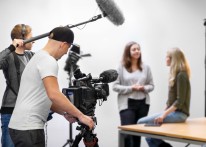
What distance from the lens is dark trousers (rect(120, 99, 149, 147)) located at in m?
3.15

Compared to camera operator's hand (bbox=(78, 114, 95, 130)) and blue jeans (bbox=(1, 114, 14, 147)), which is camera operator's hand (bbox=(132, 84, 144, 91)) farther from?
camera operator's hand (bbox=(78, 114, 95, 130))

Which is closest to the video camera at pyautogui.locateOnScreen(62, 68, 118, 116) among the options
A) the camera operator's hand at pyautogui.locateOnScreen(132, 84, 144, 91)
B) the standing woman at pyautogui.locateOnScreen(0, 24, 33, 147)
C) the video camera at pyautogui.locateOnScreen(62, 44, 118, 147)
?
the video camera at pyautogui.locateOnScreen(62, 44, 118, 147)

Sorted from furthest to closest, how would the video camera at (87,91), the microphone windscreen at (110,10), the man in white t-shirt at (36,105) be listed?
1. the microphone windscreen at (110,10)
2. the video camera at (87,91)
3. the man in white t-shirt at (36,105)

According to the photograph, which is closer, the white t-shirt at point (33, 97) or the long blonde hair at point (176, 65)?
the white t-shirt at point (33, 97)

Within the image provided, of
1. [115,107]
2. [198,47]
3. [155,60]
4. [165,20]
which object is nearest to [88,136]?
[115,107]

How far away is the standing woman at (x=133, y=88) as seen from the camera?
10.4 feet

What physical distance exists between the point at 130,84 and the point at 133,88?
0.14 meters

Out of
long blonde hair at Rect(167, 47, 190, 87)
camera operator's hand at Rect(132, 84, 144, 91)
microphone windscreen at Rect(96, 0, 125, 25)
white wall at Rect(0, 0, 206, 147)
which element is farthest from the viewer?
camera operator's hand at Rect(132, 84, 144, 91)

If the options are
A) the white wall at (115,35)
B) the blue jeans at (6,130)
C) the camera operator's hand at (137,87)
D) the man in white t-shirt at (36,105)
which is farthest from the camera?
the camera operator's hand at (137,87)

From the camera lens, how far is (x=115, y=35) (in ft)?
12.0

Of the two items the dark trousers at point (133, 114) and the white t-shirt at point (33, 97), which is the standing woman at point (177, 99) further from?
the white t-shirt at point (33, 97)

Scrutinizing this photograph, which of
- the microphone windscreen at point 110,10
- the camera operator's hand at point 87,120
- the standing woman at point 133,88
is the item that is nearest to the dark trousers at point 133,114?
the standing woman at point 133,88

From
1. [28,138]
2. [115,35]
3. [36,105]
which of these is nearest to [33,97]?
[36,105]

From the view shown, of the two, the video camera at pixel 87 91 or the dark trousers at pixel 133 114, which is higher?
the video camera at pixel 87 91
